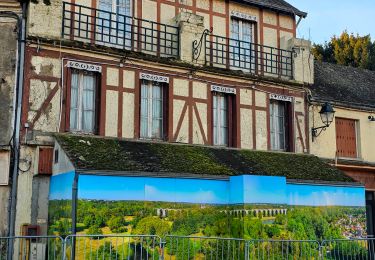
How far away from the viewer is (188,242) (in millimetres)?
11555

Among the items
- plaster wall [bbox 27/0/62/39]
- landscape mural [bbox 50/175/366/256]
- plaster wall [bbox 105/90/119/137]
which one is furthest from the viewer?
plaster wall [bbox 105/90/119/137]

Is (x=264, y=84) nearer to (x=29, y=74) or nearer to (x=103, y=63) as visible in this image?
(x=103, y=63)

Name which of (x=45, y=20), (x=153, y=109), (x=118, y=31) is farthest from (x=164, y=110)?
(x=45, y=20)

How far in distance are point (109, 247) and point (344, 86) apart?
440 inches

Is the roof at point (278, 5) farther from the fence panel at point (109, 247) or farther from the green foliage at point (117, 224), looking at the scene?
the fence panel at point (109, 247)

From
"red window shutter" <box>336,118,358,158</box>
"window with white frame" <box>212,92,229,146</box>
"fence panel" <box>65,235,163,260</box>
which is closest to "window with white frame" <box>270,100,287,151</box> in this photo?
"window with white frame" <box>212,92,229,146</box>

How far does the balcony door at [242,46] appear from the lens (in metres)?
15.8

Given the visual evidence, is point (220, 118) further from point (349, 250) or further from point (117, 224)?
point (349, 250)

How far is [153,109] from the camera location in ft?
46.8

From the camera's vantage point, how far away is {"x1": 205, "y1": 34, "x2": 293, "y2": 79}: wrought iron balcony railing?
15453 mm

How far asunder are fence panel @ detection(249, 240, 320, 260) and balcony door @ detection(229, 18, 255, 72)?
19.0ft

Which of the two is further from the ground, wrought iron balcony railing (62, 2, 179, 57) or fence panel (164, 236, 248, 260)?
wrought iron balcony railing (62, 2, 179, 57)

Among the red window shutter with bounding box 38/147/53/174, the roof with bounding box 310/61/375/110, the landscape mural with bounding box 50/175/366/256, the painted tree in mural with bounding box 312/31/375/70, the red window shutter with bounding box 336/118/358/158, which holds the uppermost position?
the painted tree in mural with bounding box 312/31/375/70

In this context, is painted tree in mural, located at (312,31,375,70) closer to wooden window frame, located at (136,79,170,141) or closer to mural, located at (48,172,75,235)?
wooden window frame, located at (136,79,170,141)
